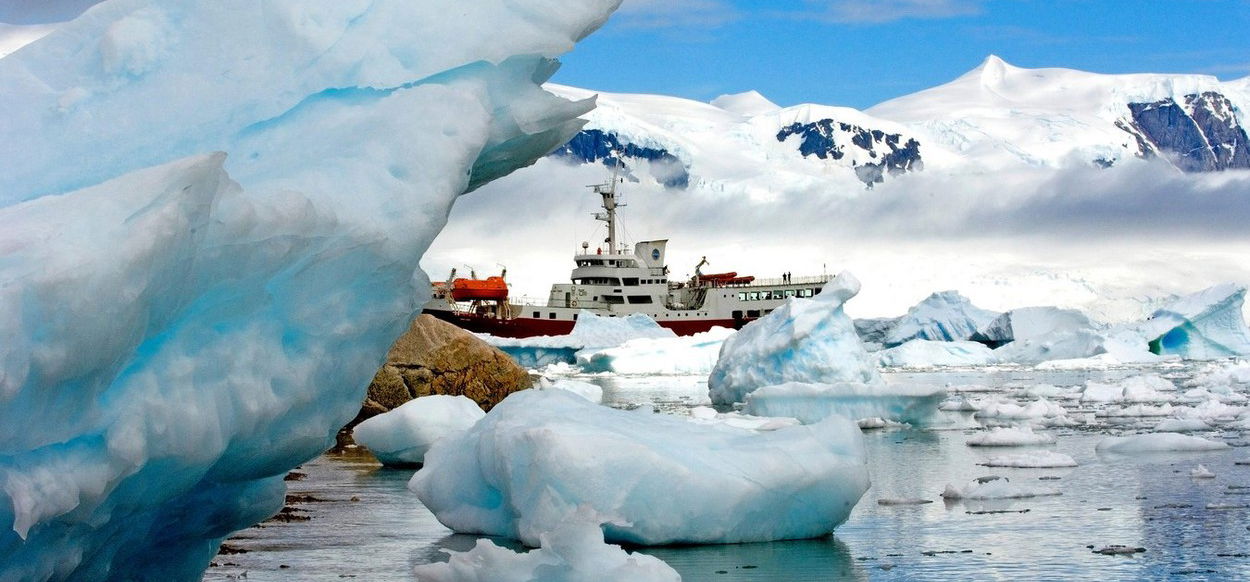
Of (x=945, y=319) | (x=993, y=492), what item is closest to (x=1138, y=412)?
(x=993, y=492)

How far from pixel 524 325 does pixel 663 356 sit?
1371cm

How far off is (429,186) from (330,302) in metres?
0.45

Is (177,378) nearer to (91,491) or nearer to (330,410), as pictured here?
(91,491)

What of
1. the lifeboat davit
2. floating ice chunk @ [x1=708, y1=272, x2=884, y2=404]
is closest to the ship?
the lifeboat davit

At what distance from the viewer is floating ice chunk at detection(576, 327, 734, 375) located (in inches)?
1495

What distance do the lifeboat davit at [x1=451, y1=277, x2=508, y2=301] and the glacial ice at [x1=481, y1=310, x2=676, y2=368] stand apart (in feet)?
20.5

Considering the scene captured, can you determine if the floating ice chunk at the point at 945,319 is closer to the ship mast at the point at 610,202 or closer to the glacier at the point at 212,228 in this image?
the ship mast at the point at 610,202

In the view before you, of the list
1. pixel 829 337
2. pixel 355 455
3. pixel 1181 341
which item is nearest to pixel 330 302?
pixel 355 455

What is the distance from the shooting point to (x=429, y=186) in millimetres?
4199

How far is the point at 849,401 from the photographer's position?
16734 mm

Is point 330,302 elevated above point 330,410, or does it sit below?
above

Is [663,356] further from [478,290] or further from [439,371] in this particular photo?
[439,371]

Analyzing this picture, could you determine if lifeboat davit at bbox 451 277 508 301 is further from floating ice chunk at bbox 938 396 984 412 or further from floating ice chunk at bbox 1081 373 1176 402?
floating ice chunk at bbox 938 396 984 412

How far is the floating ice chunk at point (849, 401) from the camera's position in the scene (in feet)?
53.1
